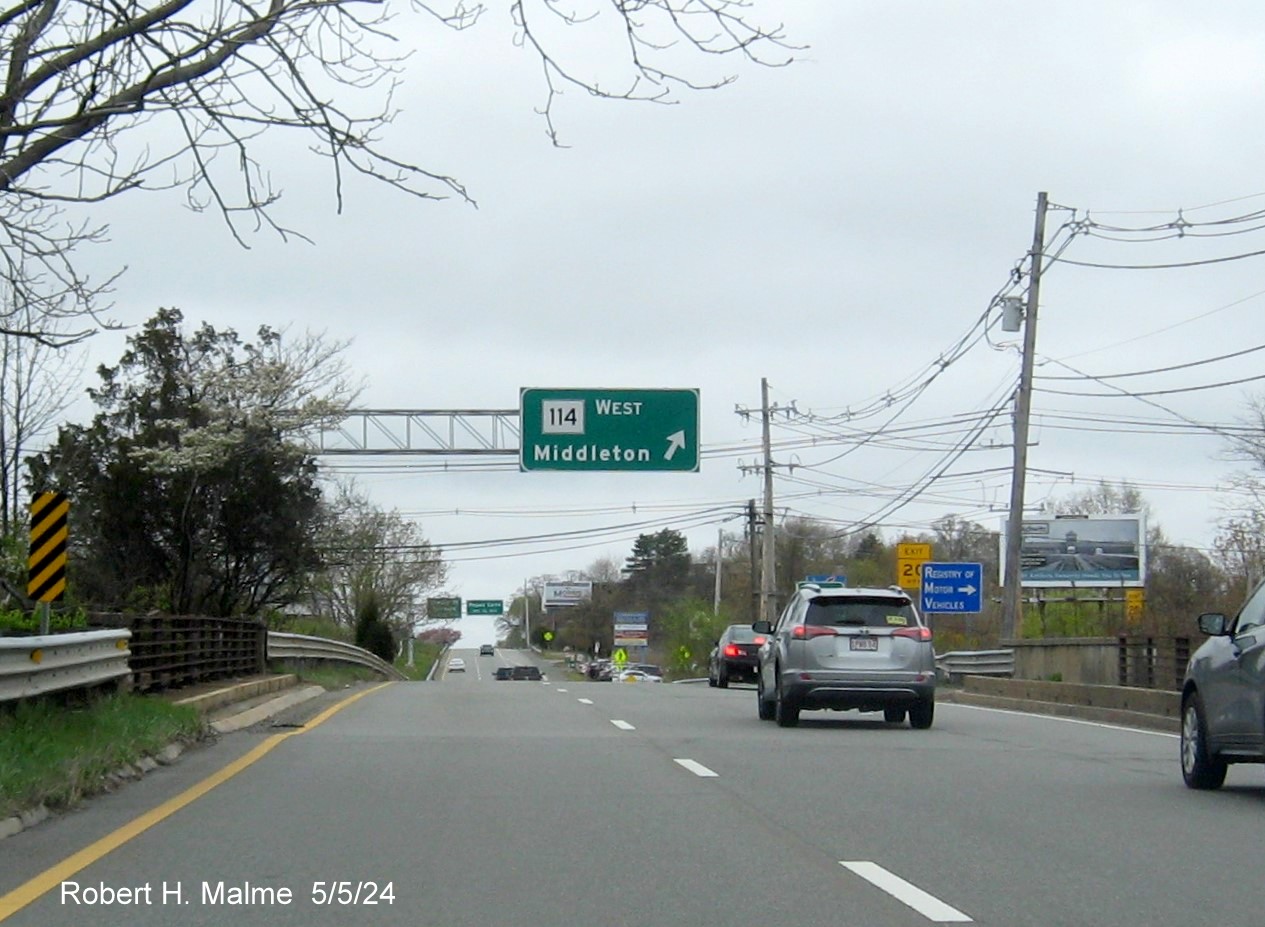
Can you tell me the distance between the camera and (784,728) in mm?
19328

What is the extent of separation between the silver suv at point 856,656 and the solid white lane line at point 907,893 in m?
10.6

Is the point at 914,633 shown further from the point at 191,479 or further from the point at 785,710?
the point at 191,479

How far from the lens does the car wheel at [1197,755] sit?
12.1m

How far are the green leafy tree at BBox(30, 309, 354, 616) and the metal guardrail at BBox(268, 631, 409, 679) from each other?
1.86 meters

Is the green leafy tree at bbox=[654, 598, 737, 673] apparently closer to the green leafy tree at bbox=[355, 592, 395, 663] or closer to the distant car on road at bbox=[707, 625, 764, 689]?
the green leafy tree at bbox=[355, 592, 395, 663]

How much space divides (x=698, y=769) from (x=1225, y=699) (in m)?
4.16

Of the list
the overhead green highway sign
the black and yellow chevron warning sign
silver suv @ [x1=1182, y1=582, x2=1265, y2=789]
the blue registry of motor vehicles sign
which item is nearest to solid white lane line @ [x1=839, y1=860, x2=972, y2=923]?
silver suv @ [x1=1182, y1=582, x2=1265, y2=789]

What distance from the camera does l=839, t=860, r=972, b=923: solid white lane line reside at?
7102 mm

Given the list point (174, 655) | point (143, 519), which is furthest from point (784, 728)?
point (143, 519)

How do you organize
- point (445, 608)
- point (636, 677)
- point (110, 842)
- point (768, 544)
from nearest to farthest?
point (110, 842)
point (768, 544)
point (636, 677)
point (445, 608)

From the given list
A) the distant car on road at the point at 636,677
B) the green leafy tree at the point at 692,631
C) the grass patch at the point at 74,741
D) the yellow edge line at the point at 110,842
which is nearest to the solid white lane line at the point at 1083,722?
the yellow edge line at the point at 110,842

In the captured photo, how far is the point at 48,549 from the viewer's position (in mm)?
16203

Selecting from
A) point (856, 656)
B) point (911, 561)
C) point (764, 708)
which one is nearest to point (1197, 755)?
point (856, 656)

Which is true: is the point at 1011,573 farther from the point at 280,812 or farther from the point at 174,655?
the point at 280,812
